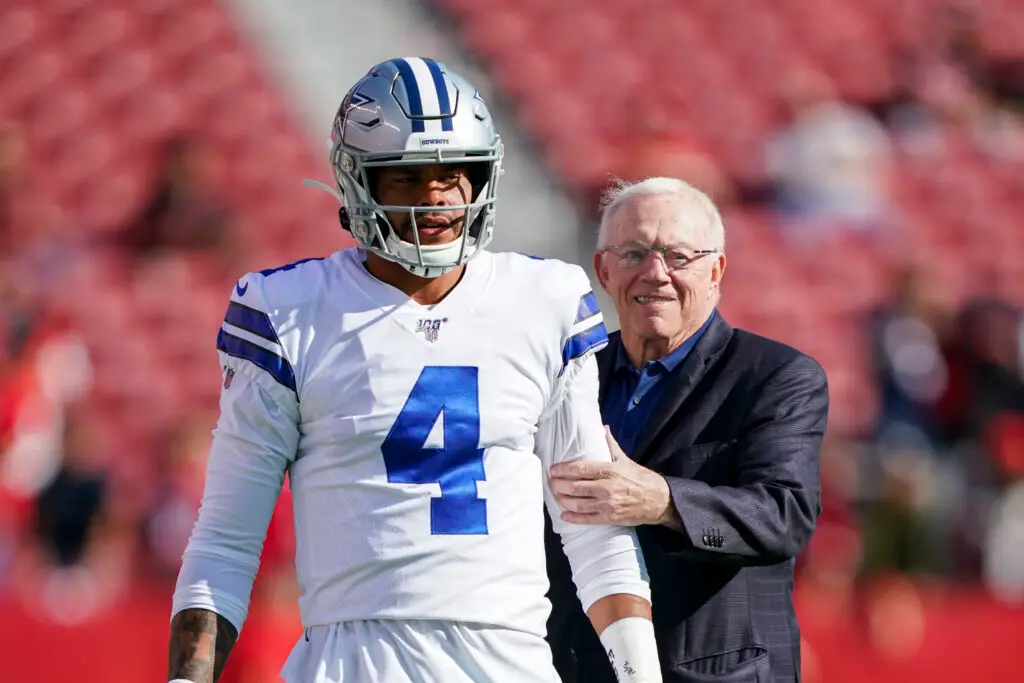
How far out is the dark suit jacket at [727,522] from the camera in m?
2.80

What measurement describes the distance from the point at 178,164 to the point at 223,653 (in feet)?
17.4

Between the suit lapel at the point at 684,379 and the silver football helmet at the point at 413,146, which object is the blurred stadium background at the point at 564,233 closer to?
the suit lapel at the point at 684,379

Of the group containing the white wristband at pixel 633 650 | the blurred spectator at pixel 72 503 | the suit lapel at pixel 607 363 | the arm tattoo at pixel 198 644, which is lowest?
the blurred spectator at pixel 72 503

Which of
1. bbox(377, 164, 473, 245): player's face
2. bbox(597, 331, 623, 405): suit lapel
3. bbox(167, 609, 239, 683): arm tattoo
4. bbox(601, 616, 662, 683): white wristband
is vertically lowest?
bbox(601, 616, 662, 683): white wristband

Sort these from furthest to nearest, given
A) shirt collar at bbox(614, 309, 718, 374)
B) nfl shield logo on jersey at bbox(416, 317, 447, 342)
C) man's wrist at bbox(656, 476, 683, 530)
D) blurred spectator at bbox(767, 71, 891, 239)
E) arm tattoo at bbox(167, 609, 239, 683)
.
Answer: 1. blurred spectator at bbox(767, 71, 891, 239)
2. shirt collar at bbox(614, 309, 718, 374)
3. man's wrist at bbox(656, 476, 683, 530)
4. nfl shield logo on jersey at bbox(416, 317, 447, 342)
5. arm tattoo at bbox(167, 609, 239, 683)

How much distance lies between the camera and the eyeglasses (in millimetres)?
3168

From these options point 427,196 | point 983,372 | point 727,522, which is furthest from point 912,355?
point 427,196

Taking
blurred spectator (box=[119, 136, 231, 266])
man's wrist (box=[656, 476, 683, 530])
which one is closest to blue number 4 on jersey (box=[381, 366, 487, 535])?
man's wrist (box=[656, 476, 683, 530])

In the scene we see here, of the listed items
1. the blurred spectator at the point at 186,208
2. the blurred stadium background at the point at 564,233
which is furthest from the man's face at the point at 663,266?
the blurred spectator at the point at 186,208

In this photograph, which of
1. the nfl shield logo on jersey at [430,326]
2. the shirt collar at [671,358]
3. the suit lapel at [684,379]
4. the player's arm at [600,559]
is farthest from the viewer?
the shirt collar at [671,358]

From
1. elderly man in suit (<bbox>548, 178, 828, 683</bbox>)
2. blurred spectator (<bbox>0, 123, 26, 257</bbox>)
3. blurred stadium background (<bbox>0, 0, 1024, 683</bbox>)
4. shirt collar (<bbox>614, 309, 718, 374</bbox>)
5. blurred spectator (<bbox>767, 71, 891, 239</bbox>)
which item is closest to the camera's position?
elderly man in suit (<bbox>548, 178, 828, 683</bbox>)

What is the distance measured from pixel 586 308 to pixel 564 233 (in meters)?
5.56

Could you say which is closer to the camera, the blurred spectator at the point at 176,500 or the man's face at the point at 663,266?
the man's face at the point at 663,266

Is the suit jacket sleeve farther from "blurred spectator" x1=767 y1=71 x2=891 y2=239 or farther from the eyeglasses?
"blurred spectator" x1=767 y1=71 x2=891 y2=239
